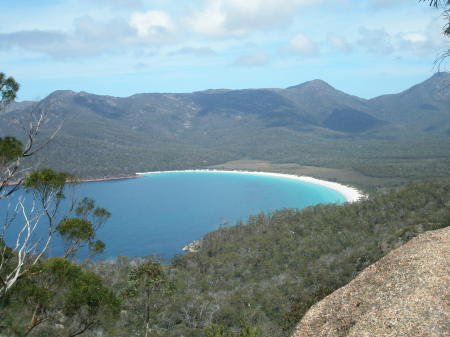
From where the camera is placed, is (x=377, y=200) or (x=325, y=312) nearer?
(x=325, y=312)

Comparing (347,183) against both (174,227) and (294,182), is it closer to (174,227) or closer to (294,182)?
(294,182)

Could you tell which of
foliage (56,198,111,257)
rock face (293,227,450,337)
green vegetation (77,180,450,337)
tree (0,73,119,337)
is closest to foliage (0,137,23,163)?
tree (0,73,119,337)

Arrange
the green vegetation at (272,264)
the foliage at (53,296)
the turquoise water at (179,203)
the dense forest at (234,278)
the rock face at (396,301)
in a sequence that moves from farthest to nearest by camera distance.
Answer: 1. the turquoise water at (179,203)
2. the green vegetation at (272,264)
3. the dense forest at (234,278)
4. the foliage at (53,296)
5. the rock face at (396,301)

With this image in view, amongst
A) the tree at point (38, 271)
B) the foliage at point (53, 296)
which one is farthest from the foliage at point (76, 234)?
the foliage at point (53, 296)

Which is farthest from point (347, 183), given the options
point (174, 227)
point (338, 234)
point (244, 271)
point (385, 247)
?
point (385, 247)

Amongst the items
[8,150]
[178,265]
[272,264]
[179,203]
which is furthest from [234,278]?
[179,203]

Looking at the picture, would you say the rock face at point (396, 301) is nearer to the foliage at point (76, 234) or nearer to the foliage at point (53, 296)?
the foliage at point (53, 296)
